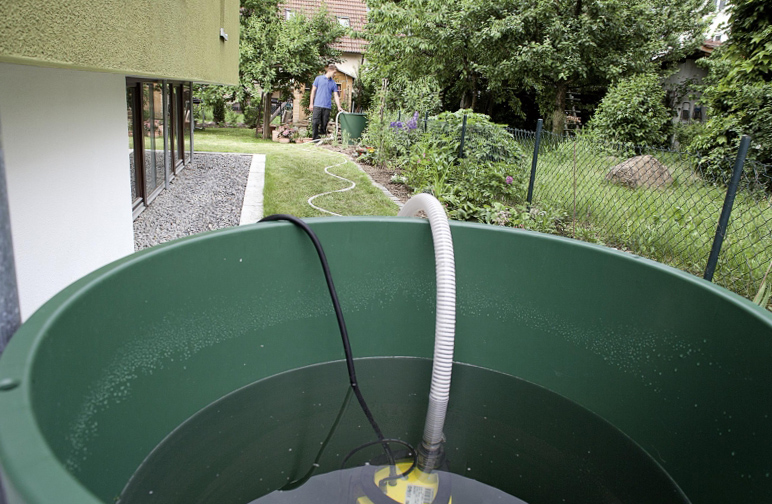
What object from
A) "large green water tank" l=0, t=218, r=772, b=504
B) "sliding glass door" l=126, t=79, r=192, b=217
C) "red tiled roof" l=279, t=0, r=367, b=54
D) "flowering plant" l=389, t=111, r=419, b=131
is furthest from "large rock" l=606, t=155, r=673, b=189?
"red tiled roof" l=279, t=0, r=367, b=54

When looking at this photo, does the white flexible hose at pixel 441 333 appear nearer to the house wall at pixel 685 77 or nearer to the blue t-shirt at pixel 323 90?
the blue t-shirt at pixel 323 90

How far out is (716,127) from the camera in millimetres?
5754

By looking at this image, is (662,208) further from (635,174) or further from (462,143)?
(462,143)

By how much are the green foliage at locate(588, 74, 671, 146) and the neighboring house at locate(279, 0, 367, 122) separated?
888 centimetres

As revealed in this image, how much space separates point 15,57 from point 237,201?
3905 millimetres

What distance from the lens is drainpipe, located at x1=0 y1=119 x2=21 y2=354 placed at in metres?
1.19

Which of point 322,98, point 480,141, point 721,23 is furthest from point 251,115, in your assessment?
point 721,23

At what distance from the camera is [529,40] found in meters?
12.5

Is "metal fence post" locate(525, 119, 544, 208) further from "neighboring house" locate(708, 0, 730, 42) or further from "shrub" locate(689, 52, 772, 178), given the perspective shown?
"neighboring house" locate(708, 0, 730, 42)

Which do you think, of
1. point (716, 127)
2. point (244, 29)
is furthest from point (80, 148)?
point (244, 29)

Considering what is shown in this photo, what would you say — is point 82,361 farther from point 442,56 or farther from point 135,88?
point 442,56

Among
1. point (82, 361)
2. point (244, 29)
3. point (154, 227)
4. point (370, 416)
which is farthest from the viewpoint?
point (244, 29)

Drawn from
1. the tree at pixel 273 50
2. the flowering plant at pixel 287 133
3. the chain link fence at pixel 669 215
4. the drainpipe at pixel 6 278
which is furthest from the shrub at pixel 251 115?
the drainpipe at pixel 6 278

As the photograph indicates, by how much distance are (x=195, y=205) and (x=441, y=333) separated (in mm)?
3831
